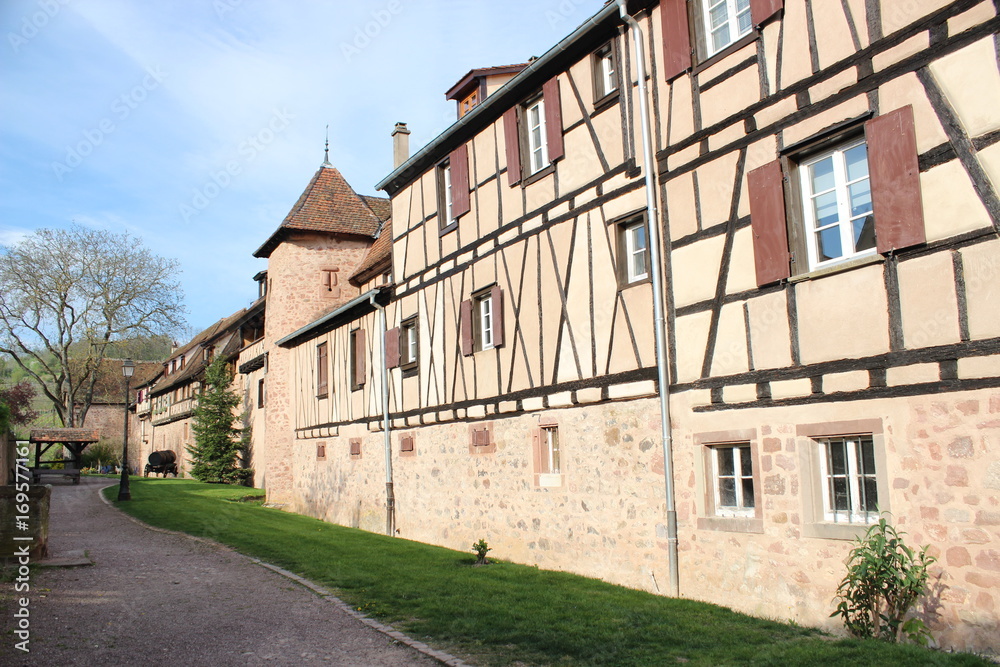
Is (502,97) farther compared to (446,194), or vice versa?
(446,194)

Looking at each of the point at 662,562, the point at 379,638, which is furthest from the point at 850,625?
the point at 379,638

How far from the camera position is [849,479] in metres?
7.06

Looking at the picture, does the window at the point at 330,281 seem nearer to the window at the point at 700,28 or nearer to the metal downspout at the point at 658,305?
the metal downspout at the point at 658,305

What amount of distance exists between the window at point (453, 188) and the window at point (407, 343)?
7.41 ft

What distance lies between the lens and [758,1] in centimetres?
782

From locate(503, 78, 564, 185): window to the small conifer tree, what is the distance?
23206 millimetres

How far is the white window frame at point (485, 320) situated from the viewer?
12.9 metres

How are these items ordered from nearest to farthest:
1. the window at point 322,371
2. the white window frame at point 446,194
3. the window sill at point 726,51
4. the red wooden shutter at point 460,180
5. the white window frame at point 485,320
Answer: the window sill at point 726,51 → the white window frame at point 485,320 → the red wooden shutter at point 460,180 → the white window frame at point 446,194 → the window at point 322,371

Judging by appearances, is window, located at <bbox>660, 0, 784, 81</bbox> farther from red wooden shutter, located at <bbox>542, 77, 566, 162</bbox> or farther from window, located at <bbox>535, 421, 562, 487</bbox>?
window, located at <bbox>535, 421, 562, 487</bbox>

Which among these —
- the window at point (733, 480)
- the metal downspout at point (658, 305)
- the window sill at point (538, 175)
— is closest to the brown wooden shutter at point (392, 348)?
the window sill at point (538, 175)

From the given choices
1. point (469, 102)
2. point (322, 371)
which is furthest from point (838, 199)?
point (322, 371)

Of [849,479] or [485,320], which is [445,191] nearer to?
[485,320]

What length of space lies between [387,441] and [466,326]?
401cm

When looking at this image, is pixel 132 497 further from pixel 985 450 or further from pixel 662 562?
pixel 985 450
